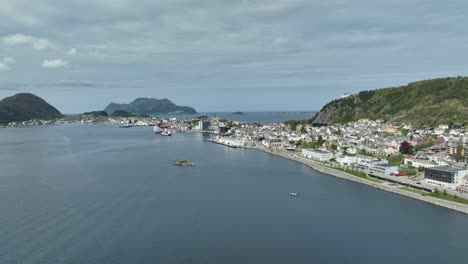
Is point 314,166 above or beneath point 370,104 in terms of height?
beneath

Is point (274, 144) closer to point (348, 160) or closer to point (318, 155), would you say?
point (318, 155)

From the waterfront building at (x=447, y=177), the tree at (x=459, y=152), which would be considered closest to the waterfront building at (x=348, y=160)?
the tree at (x=459, y=152)

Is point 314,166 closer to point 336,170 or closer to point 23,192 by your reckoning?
point 336,170

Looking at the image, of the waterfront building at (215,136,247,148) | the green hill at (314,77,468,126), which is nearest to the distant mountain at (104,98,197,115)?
the green hill at (314,77,468,126)

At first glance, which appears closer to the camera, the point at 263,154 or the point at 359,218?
the point at 359,218

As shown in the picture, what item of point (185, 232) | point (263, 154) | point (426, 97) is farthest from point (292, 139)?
point (185, 232)

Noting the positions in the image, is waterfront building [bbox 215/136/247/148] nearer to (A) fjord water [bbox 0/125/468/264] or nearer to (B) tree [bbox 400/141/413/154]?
(B) tree [bbox 400/141/413/154]

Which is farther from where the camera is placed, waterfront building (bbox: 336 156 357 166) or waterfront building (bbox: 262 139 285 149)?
waterfront building (bbox: 262 139 285 149)

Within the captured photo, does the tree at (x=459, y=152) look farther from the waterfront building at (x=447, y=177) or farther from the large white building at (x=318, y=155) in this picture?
the large white building at (x=318, y=155)
